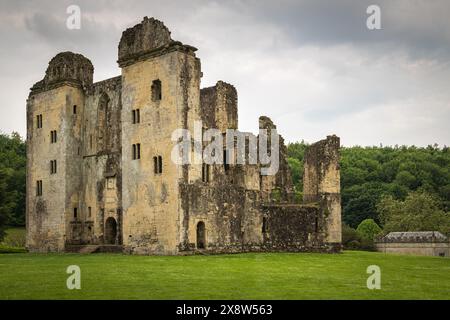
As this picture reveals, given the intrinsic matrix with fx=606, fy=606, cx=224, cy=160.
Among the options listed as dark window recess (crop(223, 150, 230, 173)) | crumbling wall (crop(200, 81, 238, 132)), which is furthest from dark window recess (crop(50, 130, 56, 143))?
dark window recess (crop(223, 150, 230, 173))

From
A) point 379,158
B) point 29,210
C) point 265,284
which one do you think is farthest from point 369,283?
point 379,158

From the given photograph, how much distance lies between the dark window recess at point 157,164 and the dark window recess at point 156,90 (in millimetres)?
3656

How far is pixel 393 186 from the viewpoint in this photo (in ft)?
293

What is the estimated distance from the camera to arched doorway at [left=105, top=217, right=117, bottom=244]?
4138 cm

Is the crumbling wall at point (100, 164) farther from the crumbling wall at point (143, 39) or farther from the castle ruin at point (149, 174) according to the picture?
the crumbling wall at point (143, 39)

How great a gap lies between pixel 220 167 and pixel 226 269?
14676 mm

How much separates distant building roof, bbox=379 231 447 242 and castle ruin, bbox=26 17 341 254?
21357mm

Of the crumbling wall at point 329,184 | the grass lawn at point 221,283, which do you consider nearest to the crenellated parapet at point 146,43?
the crumbling wall at point 329,184

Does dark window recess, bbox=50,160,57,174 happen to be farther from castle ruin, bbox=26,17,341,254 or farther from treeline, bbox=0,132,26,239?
treeline, bbox=0,132,26,239

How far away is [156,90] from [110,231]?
10.9m

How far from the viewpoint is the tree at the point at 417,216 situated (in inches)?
2734

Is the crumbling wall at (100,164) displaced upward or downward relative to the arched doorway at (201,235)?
upward

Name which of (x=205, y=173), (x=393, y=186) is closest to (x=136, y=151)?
(x=205, y=173)
